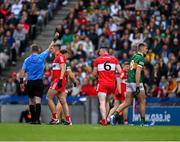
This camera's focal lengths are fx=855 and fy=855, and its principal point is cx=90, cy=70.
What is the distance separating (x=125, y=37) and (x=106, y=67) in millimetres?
11218

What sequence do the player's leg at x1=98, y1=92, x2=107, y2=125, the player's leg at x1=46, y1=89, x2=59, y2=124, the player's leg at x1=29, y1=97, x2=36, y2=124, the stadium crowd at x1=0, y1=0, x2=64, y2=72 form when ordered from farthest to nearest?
1. the stadium crowd at x1=0, y1=0, x2=64, y2=72
2. the player's leg at x1=29, y1=97, x2=36, y2=124
3. the player's leg at x1=46, y1=89, x2=59, y2=124
4. the player's leg at x1=98, y1=92, x2=107, y2=125

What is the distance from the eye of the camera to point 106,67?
2522 centimetres

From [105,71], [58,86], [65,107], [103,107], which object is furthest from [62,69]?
[103,107]

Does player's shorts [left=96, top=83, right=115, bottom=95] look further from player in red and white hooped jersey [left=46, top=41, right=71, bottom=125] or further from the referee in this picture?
the referee

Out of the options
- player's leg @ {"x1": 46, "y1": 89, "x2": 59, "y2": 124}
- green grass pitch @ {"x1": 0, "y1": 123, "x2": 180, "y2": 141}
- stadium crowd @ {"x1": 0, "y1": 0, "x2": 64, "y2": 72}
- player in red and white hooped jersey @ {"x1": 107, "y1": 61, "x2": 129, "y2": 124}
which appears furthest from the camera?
stadium crowd @ {"x1": 0, "y1": 0, "x2": 64, "y2": 72}

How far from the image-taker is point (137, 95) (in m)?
24.3

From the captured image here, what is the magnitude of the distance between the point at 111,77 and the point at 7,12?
17818mm

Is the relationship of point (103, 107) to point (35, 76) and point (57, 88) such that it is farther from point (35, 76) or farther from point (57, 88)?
point (35, 76)

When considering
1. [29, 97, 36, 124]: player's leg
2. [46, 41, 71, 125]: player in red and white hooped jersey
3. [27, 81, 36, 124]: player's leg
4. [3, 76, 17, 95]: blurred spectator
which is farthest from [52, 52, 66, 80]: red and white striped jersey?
[3, 76, 17, 95]: blurred spectator

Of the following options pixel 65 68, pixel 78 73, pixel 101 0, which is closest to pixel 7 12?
pixel 101 0

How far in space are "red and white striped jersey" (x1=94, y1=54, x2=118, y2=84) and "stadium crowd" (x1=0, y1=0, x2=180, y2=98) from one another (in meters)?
6.72

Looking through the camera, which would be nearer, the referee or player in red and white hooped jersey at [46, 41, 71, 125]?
player in red and white hooped jersey at [46, 41, 71, 125]

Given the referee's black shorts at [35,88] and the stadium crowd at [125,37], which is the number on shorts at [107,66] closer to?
the referee's black shorts at [35,88]

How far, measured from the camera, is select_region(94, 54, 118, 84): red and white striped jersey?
2511cm
